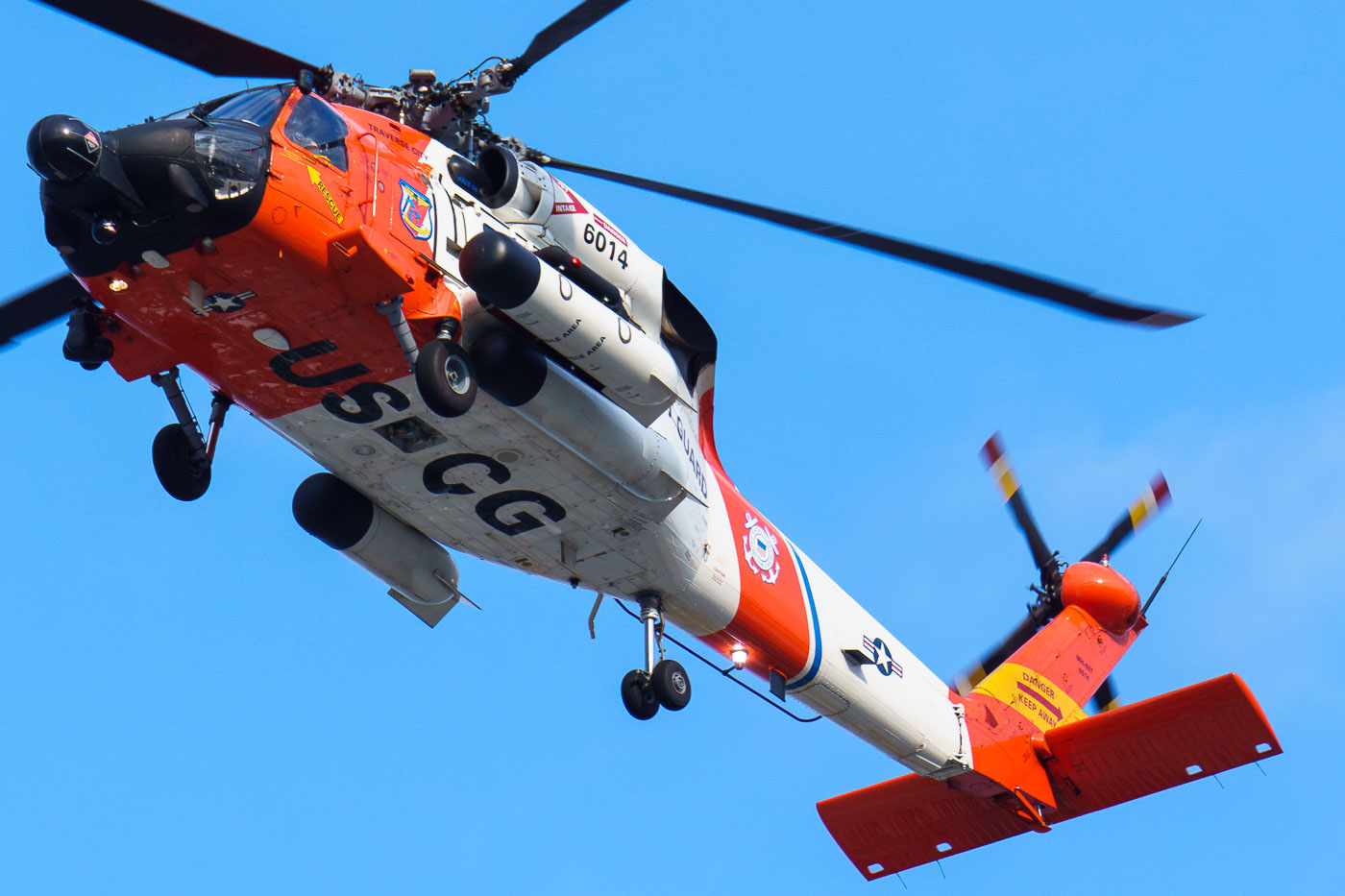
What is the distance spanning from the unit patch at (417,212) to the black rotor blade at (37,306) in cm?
284

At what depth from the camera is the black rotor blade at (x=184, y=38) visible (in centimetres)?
1277

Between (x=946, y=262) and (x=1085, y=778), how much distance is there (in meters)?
7.41

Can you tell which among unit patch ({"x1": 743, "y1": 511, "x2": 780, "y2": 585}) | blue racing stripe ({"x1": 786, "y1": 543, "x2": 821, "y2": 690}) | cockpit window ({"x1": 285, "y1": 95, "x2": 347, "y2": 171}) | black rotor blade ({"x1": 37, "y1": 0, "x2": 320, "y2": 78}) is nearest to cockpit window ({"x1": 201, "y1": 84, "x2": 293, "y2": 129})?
cockpit window ({"x1": 285, "y1": 95, "x2": 347, "y2": 171})

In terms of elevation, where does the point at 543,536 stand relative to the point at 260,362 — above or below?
above

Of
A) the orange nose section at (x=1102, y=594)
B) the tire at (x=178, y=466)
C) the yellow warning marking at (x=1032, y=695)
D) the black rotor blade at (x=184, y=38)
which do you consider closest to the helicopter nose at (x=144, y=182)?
the black rotor blade at (x=184, y=38)

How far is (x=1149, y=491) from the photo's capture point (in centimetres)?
2062

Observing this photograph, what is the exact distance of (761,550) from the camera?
17.7 metres

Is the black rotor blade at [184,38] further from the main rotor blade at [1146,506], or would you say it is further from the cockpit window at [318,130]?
the main rotor blade at [1146,506]

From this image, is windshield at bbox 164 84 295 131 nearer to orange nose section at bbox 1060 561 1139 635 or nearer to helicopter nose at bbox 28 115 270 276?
helicopter nose at bbox 28 115 270 276

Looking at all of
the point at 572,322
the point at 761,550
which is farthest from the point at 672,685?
the point at 572,322

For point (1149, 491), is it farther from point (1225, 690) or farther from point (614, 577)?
point (614, 577)

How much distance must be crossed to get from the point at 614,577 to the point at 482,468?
2.09 metres

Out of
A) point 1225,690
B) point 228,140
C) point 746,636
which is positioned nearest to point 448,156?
point 228,140

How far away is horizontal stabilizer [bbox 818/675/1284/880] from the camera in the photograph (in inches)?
691
